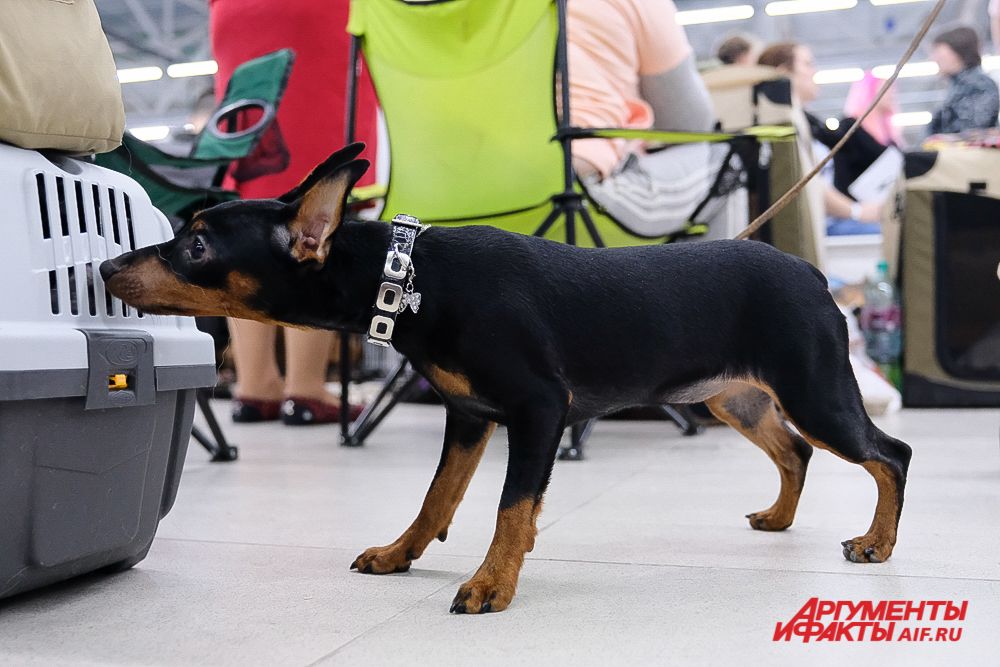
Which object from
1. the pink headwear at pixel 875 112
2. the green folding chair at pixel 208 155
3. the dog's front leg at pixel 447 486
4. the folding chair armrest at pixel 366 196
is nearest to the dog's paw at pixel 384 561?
the dog's front leg at pixel 447 486

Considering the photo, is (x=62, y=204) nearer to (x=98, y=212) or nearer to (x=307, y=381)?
(x=98, y=212)

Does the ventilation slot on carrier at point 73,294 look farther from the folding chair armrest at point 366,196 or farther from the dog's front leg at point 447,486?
the folding chair armrest at point 366,196

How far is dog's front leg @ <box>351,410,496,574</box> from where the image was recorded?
1.61 meters

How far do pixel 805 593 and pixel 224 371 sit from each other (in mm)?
5092

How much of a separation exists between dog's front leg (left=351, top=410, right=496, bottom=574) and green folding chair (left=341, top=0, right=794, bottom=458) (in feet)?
4.00

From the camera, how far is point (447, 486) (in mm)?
1634

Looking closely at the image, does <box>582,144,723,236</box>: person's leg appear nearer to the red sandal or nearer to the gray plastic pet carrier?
the red sandal

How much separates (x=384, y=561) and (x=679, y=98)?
2.32 metres

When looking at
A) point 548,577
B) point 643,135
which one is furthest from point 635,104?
point 548,577

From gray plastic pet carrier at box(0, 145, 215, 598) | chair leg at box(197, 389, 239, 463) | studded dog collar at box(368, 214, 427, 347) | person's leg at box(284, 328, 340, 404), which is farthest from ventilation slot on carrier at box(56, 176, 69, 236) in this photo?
person's leg at box(284, 328, 340, 404)

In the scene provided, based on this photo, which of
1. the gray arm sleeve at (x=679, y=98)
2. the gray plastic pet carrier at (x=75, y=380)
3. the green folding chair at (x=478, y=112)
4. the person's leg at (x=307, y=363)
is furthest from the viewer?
the person's leg at (x=307, y=363)

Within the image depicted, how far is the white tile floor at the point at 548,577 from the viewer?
3.84 feet

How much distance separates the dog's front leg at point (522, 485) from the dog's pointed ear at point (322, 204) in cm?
38

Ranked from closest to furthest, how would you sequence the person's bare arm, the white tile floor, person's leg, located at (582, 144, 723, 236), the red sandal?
the white tile floor
person's leg, located at (582, 144, 723, 236)
the red sandal
the person's bare arm
